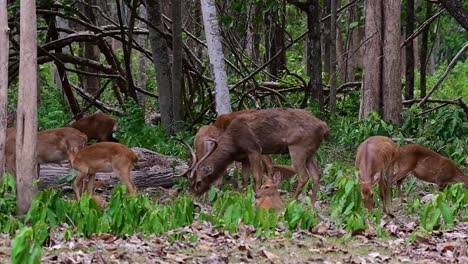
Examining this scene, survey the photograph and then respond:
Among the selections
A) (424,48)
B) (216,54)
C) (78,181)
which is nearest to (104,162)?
(78,181)

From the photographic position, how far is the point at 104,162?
1223 cm

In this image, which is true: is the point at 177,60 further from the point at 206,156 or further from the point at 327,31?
the point at 327,31

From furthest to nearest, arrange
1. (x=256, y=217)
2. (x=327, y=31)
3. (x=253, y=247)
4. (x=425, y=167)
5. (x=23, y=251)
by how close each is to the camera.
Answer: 1. (x=327, y=31)
2. (x=425, y=167)
3. (x=256, y=217)
4. (x=253, y=247)
5. (x=23, y=251)

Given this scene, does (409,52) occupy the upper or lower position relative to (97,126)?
upper

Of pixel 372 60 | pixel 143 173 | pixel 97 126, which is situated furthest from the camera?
pixel 372 60

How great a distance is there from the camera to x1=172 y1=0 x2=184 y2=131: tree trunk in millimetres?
15680

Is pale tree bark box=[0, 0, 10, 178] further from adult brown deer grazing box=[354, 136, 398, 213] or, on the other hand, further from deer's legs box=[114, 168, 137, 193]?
adult brown deer grazing box=[354, 136, 398, 213]

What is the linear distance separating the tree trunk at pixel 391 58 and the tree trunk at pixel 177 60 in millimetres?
3846

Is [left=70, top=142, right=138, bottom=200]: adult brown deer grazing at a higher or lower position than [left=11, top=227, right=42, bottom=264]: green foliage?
lower

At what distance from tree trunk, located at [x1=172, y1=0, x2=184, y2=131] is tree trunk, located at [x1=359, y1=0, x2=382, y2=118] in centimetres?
372

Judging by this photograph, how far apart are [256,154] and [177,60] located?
439 centimetres

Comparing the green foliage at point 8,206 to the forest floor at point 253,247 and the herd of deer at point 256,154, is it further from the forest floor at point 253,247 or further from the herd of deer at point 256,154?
the herd of deer at point 256,154

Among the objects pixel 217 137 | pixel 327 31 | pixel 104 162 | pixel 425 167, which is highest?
pixel 327 31

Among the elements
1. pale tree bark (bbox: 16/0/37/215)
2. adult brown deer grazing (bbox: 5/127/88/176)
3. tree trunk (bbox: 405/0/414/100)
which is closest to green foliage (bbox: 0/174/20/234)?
pale tree bark (bbox: 16/0/37/215)
